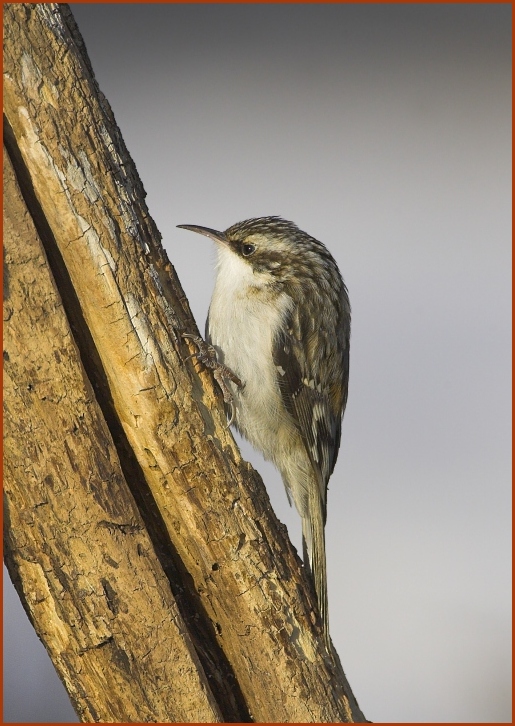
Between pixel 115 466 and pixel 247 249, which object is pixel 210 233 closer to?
pixel 247 249

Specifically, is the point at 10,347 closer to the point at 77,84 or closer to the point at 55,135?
the point at 55,135

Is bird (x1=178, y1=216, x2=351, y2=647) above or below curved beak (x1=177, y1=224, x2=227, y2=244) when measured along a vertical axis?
below

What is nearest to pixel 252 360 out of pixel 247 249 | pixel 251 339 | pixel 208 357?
pixel 251 339

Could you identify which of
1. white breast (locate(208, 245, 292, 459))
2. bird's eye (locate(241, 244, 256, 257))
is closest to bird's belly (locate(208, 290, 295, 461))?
white breast (locate(208, 245, 292, 459))

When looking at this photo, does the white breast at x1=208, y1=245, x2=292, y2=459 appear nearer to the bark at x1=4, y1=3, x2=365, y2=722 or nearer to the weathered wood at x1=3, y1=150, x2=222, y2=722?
the bark at x1=4, y1=3, x2=365, y2=722

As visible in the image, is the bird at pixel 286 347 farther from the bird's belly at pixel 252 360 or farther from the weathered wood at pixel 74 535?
the weathered wood at pixel 74 535

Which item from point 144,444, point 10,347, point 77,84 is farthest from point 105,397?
point 77,84
